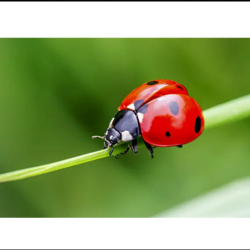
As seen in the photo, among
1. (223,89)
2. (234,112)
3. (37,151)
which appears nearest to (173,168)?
(223,89)

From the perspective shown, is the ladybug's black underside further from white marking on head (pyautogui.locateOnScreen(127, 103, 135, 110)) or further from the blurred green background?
the blurred green background

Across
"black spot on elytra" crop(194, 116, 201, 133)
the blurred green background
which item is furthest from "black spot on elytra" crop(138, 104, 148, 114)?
the blurred green background

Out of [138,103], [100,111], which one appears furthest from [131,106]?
[100,111]

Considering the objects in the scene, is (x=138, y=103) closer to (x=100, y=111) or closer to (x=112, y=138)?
(x=112, y=138)

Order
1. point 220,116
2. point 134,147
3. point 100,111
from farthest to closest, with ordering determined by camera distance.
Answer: point 100,111 < point 134,147 < point 220,116

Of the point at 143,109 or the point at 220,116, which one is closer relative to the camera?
the point at 220,116
